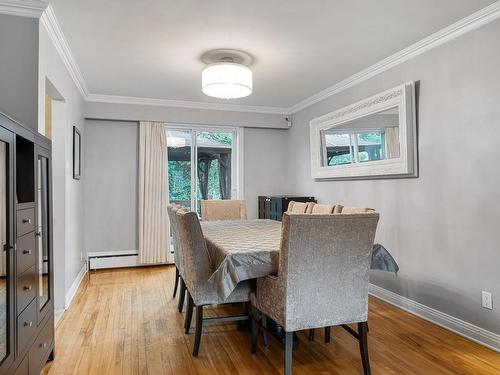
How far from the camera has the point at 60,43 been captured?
298 centimetres

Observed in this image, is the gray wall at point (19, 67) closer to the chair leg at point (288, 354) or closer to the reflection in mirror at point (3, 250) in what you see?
the reflection in mirror at point (3, 250)

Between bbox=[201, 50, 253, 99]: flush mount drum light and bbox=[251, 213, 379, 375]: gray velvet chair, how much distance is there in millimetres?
1692

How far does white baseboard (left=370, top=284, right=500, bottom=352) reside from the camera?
2512 millimetres

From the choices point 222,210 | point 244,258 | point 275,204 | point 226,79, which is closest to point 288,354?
point 244,258

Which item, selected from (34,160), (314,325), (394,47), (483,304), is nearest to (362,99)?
(394,47)

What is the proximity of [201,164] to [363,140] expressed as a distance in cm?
269

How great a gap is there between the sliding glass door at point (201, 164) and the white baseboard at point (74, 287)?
5.11 ft

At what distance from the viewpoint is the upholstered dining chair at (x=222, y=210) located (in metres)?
4.39

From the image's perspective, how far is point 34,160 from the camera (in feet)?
6.37

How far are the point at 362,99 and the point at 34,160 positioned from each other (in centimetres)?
319

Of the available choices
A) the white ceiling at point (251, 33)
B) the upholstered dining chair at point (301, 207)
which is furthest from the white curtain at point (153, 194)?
the upholstered dining chair at point (301, 207)

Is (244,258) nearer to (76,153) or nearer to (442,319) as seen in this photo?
(442,319)

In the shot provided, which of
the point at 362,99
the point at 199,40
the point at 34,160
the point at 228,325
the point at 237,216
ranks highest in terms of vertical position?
the point at 199,40

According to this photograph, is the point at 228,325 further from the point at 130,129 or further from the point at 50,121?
the point at 130,129
